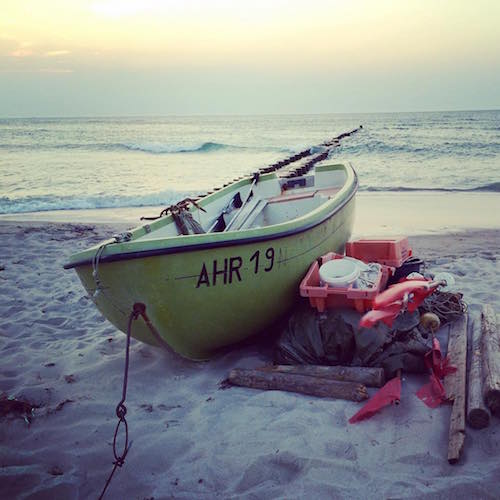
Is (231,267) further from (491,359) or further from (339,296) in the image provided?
(491,359)

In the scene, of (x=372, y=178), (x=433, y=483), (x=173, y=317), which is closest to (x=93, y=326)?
(x=173, y=317)

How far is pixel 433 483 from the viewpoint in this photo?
97.1 inches

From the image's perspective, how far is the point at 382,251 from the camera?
4.82 metres

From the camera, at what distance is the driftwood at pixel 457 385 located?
264 centimetres

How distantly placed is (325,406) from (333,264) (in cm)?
125

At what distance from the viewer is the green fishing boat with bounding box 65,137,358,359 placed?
10.5ft

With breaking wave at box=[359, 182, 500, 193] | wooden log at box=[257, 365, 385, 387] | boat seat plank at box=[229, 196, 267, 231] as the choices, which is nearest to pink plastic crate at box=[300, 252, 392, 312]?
wooden log at box=[257, 365, 385, 387]

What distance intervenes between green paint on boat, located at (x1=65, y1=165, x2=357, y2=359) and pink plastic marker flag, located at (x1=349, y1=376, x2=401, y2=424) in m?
1.11

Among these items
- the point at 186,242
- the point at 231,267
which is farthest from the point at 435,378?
the point at 186,242

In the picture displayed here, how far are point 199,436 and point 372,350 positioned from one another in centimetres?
141

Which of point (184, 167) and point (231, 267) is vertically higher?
point (231, 267)

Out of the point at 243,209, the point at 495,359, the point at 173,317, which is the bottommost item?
the point at 495,359

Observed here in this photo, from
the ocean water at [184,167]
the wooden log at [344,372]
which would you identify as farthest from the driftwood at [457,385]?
the ocean water at [184,167]

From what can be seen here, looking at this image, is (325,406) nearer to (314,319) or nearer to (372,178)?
(314,319)
